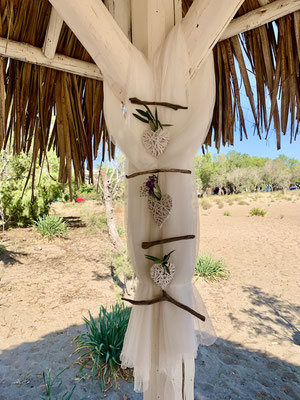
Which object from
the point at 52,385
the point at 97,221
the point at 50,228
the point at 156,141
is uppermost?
the point at 156,141

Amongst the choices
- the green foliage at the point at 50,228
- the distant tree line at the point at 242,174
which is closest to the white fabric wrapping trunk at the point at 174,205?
the green foliage at the point at 50,228

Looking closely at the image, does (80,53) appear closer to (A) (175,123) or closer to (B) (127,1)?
(B) (127,1)

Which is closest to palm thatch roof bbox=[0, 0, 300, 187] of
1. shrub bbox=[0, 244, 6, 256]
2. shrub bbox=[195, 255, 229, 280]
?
shrub bbox=[195, 255, 229, 280]

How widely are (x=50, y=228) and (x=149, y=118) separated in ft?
20.8

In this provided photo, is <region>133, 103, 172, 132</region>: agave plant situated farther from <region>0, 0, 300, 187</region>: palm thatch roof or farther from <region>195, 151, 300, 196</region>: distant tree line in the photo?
<region>195, 151, 300, 196</region>: distant tree line

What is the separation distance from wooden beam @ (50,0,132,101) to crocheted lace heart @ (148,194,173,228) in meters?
0.32

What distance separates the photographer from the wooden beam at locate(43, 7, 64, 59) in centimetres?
119

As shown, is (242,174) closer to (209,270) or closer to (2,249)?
(209,270)

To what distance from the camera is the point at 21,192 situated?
630 cm

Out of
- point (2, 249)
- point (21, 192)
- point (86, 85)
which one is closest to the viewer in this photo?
point (86, 85)

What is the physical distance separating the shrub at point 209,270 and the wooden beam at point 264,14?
4.01 meters

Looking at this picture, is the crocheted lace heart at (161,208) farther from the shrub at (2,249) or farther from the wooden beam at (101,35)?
the shrub at (2,249)

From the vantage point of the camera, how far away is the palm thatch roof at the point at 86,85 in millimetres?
1285

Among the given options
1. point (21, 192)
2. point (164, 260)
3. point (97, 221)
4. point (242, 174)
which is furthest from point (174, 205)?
point (242, 174)
